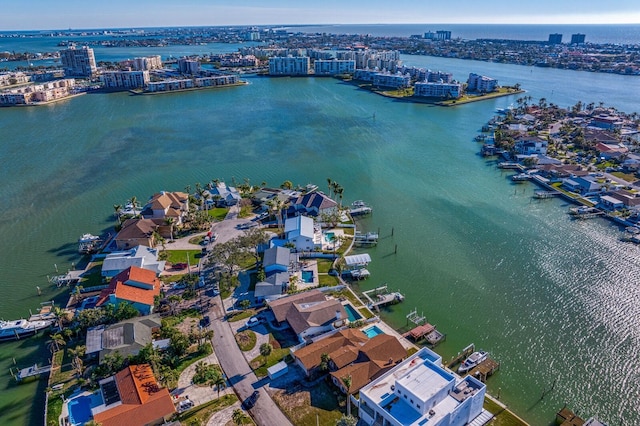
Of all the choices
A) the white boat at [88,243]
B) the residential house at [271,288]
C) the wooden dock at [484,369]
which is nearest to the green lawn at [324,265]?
the residential house at [271,288]

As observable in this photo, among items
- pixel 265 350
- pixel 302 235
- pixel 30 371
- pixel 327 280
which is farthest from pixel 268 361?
pixel 30 371

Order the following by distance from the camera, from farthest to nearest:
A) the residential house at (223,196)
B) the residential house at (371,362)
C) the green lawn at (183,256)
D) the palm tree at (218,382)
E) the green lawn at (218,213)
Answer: the residential house at (223,196) < the green lawn at (218,213) < the green lawn at (183,256) < the residential house at (371,362) < the palm tree at (218,382)

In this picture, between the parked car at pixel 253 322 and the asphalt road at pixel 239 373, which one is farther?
the parked car at pixel 253 322

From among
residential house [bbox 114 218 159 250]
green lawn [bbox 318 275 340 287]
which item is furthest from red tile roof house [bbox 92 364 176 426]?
residential house [bbox 114 218 159 250]

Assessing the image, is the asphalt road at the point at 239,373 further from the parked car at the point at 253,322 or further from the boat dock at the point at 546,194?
the boat dock at the point at 546,194

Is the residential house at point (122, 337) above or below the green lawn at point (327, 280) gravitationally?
above

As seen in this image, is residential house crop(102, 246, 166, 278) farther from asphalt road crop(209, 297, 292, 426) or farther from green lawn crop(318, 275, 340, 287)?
green lawn crop(318, 275, 340, 287)
